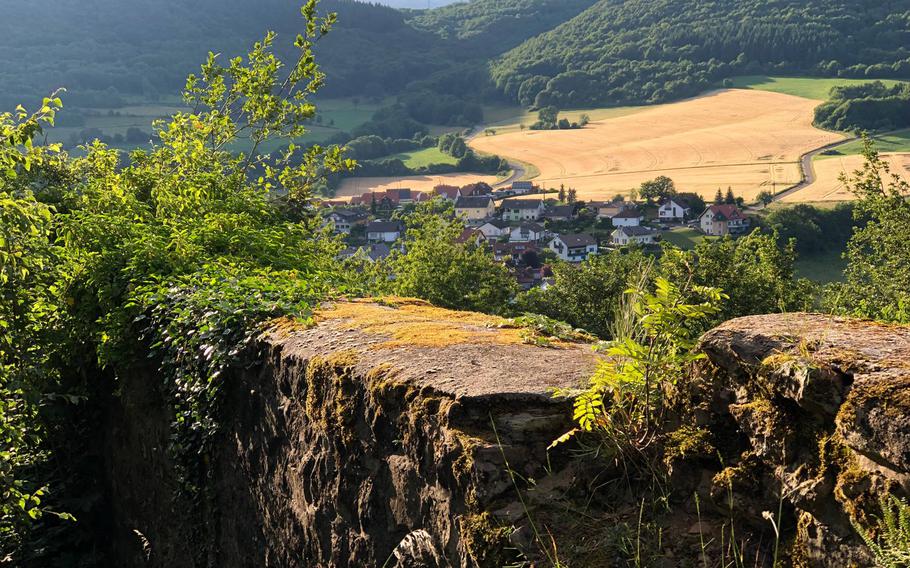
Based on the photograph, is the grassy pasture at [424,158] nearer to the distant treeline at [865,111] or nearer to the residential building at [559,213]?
the residential building at [559,213]

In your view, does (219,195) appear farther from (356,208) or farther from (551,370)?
(356,208)

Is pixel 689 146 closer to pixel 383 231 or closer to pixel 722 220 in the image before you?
pixel 722 220

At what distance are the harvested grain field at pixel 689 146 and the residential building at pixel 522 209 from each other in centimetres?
698

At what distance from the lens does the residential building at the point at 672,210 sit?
8789 centimetres

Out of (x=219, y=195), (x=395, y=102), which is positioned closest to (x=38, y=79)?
(x=395, y=102)

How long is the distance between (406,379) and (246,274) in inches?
112

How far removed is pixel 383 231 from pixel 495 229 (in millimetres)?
15153

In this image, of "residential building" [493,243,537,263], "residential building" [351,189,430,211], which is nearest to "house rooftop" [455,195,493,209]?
"residential building" [351,189,430,211]

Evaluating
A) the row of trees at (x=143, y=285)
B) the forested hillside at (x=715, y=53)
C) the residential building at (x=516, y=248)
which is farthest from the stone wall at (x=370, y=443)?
the forested hillside at (x=715, y=53)

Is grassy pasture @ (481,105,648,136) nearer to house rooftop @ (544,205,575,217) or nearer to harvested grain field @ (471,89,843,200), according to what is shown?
harvested grain field @ (471,89,843,200)

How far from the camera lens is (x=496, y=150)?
417 feet

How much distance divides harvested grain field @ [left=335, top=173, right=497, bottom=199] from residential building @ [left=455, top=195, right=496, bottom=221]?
6.92 meters

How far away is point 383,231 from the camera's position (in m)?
81.1

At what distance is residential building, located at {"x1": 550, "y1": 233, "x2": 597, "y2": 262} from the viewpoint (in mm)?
76625
